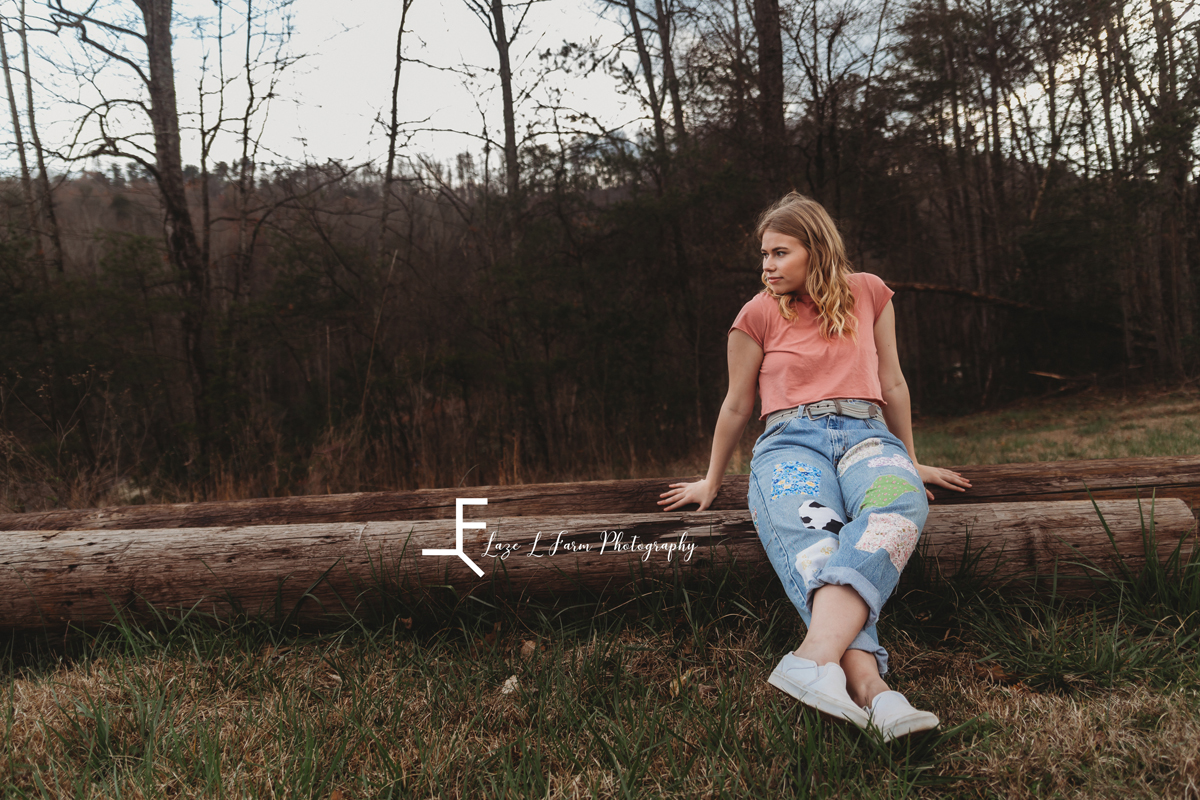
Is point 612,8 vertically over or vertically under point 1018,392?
over

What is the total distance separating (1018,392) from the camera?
522 inches

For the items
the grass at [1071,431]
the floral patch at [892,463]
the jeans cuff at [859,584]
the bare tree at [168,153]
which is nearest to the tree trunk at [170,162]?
the bare tree at [168,153]

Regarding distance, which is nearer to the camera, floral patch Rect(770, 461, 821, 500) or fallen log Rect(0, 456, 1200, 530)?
floral patch Rect(770, 461, 821, 500)

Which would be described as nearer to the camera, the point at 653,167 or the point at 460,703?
the point at 460,703

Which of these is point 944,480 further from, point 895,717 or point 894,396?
point 895,717

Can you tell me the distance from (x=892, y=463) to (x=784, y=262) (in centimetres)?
81

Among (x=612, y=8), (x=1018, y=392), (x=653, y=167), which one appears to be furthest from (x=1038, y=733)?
(x=1018, y=392)

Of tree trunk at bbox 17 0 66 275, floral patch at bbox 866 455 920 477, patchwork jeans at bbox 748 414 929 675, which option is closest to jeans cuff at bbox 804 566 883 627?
patchwork jeans at bbox 748 414 929 675

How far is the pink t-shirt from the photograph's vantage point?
7.73 feet

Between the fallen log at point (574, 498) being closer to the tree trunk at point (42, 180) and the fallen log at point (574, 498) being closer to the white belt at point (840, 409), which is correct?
the white belt at point (840, 409)

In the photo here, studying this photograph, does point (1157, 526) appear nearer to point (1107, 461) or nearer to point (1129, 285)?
point (1107, 461)

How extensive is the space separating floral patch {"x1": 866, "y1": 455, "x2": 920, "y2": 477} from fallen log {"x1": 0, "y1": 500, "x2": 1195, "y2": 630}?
36 centimetres

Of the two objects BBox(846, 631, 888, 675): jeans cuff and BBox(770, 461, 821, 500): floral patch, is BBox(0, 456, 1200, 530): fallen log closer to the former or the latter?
BBox(770, 461, 821, 500): floral patch

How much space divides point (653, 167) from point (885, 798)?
8909 millimetres
